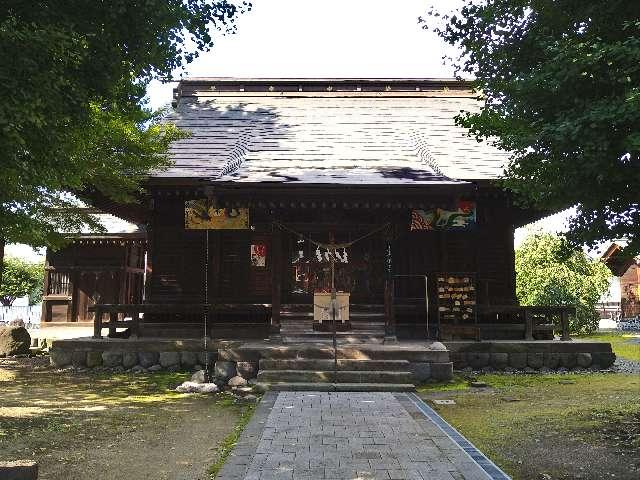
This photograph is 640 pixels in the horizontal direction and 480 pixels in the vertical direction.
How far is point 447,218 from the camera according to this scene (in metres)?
12.6

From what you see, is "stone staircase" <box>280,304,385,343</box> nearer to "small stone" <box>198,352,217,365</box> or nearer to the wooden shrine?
the wooden shrine

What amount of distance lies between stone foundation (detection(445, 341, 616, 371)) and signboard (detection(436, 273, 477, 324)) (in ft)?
2.38

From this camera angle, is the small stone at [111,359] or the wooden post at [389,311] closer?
the small stone at [111,359]

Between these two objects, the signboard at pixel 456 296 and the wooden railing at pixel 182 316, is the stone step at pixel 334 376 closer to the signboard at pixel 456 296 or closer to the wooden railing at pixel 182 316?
the signboard at pixel 456 296

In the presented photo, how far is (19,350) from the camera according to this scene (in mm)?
14188

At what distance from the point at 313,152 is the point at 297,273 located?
3.62m

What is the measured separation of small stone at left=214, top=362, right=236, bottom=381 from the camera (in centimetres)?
1034

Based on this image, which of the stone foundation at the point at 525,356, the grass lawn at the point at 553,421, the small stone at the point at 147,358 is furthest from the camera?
the stone foundation at the point at 525,356

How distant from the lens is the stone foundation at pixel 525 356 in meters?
11.9

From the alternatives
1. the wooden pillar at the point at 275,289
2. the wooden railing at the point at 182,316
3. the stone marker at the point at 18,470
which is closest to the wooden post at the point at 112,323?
the wooden railing at the point at 182,316

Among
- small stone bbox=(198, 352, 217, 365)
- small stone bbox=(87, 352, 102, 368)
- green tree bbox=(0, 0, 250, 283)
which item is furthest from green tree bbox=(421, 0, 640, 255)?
small stone bbox=(87, 352, 102, 368)

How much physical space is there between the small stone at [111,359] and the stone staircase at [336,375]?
160 inches

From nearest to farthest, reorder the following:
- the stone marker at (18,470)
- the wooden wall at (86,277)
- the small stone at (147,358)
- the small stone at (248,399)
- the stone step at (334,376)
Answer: the stone marker at (18,470), the small stone at (248,399), the stone step at (334,376), the small stone at (147,358), the wooden wall at (86,277)

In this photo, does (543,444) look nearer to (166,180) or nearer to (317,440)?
(317,440)
